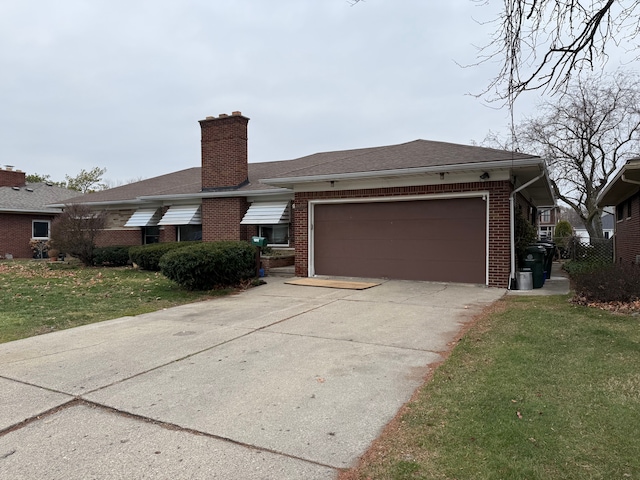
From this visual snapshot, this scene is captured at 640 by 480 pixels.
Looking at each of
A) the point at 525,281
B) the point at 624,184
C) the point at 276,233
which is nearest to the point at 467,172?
the point at 525,281

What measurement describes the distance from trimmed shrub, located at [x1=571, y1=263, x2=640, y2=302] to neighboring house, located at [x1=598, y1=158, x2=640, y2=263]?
2.97 metres

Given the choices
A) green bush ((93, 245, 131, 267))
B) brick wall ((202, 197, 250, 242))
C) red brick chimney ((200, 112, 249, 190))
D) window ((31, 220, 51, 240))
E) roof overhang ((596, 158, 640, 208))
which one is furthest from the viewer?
window ((31, 220, 51, 240))

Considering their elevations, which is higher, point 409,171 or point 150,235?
point 409,171

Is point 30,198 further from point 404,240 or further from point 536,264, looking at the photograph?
point 536,264

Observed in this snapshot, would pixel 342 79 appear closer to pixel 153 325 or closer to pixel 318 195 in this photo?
pixel 318 195

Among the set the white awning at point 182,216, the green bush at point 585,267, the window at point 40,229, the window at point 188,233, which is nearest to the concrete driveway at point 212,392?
the green bush at point 585,267

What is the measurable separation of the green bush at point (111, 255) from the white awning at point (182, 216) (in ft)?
5.92

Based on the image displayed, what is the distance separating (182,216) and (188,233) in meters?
0.90

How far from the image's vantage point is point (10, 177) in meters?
28.2

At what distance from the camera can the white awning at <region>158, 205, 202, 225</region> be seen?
1694 cm

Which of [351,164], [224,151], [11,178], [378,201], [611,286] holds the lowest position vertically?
A: [611,286]

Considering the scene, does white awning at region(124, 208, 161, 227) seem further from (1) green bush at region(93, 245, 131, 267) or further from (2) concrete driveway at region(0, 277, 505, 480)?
(2) concrete driveway at region(0, 277, 505, 480)

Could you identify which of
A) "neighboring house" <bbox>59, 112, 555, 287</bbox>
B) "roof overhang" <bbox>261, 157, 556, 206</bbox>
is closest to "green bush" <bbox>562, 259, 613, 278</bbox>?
"neighboring house" <bbox>59, 112, 555, 287</bbox>

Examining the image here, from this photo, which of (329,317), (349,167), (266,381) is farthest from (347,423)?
(349,167)
